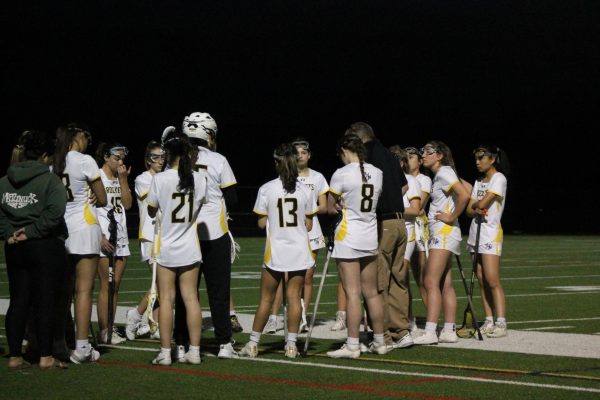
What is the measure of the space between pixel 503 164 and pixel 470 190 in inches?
17.4

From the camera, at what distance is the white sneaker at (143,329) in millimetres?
11375

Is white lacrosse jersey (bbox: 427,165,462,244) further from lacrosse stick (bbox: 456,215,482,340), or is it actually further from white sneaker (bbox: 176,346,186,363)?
white sneaker (bbox: 176,346,186,363)

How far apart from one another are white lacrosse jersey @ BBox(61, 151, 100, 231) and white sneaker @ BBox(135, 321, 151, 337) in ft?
7.30

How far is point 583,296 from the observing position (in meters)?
16.3

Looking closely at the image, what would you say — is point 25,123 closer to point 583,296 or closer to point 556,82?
point 556,82

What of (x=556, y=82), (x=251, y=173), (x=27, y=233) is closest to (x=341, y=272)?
(x=27, y=233)

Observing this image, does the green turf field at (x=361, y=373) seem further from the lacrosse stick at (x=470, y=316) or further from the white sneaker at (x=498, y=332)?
the lacrosse stick at (x=470, y=316)

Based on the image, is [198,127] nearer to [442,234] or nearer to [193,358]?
[193,358]

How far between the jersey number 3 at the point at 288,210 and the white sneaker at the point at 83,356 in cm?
191

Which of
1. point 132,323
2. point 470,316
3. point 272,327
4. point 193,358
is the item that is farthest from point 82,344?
point 470,316

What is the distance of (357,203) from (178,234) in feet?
5.22

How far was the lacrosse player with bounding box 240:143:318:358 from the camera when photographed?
384 inches

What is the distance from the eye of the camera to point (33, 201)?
28.8ft

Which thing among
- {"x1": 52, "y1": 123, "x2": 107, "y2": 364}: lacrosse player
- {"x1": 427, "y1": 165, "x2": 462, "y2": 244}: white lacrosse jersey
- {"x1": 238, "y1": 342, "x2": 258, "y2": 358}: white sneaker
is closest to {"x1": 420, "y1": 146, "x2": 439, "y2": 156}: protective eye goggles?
{"x1": 427, "y1": 165, "x2": 462, "y2": 244}: white lacrosse jersey
